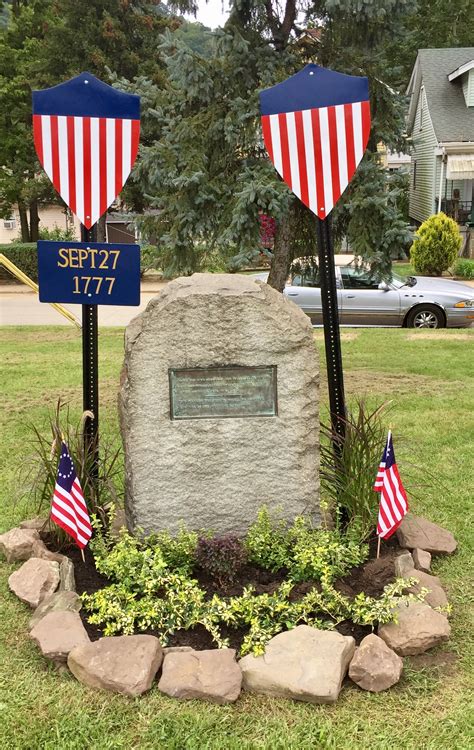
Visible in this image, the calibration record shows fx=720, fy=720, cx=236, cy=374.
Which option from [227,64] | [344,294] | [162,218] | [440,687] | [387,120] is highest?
[227,64]

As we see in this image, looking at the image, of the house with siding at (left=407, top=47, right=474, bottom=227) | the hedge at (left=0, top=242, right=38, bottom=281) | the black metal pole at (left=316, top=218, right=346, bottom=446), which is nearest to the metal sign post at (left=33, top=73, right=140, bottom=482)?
the black metal pole at (left=316, top=218, right=346, bottom=446)

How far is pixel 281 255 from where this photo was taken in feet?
25.4

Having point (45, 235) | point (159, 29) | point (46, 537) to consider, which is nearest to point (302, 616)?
point (46, 537)

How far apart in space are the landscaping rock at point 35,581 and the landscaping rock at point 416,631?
1.72 m

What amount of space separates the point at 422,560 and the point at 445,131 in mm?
21828

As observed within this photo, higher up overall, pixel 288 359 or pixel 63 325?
pixel 288 359

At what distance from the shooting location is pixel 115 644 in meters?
3.24

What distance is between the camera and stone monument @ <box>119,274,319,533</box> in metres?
3.77

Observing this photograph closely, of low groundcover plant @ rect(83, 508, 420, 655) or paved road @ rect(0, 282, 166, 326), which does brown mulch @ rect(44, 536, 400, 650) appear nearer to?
low groundcover plant @ rect(83, 508, 420, 655)

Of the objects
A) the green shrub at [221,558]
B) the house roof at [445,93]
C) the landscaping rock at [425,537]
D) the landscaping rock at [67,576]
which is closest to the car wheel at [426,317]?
the landscaping rock at [425,537]

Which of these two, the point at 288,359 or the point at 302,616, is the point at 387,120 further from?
the point at 302,616

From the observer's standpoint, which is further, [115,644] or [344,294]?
[344,294]

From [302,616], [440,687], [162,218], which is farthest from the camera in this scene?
[162,218]

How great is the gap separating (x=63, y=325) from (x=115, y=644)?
1063 centimetres
